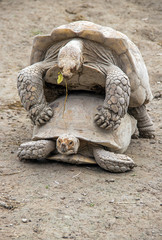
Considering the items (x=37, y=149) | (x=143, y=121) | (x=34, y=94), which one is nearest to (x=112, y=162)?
(x=37, y=149)

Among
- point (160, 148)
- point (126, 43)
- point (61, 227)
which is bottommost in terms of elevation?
point (160, 148)

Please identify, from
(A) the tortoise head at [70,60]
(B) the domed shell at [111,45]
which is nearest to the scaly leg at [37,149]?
(A) the tortoise head at [70,60]

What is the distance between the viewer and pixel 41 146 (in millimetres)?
4340

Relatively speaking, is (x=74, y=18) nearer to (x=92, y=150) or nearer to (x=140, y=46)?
(x=140, y=46)

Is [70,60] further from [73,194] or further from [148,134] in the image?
[148,134]

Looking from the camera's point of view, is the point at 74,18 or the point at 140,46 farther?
the point at 74,18

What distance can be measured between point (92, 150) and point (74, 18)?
6356 mm

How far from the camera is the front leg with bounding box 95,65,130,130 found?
13.7ft

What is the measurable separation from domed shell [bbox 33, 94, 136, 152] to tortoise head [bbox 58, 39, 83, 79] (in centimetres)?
60

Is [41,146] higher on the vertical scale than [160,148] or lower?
higher

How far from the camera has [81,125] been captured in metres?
4.41

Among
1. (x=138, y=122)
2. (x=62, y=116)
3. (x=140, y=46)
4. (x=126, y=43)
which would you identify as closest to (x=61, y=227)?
(x=62, y=116)

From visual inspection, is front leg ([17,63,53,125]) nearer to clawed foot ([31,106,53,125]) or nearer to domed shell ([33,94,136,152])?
clawed foot ([31,106,53,125])

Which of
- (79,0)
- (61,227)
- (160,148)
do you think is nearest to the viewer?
(61,227)
